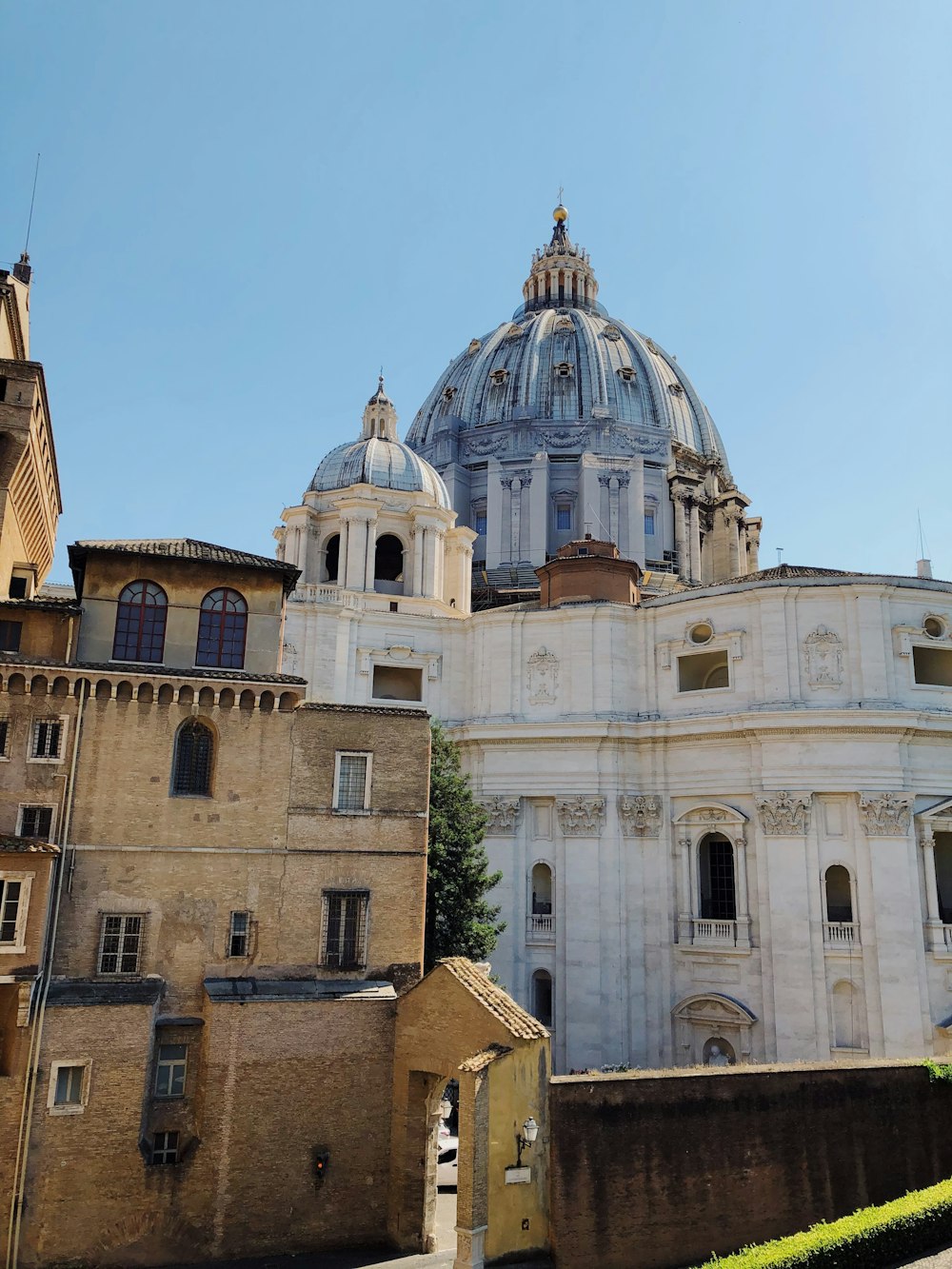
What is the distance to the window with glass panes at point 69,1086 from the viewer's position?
2342cm

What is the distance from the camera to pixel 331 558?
50062 millimetres

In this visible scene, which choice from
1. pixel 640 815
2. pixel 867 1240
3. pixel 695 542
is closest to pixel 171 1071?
pixel 867 1240

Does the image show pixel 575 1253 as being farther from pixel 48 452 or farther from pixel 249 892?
pixel 48 452

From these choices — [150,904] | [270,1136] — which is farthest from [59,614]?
[270,1136]

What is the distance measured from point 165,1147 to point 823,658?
87.5 feet

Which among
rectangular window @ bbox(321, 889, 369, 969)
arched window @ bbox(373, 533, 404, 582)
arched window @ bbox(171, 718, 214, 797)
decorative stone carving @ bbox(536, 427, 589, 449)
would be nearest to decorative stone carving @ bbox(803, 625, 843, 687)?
arched window @ bbox(373, 533, 404, 582)

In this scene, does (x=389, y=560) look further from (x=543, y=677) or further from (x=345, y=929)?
(x=345, y=929)

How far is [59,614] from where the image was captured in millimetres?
26328

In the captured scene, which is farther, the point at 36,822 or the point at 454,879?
the point at 454,879

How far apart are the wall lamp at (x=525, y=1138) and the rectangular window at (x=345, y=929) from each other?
6.14 metres

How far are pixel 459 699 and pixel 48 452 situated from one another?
60.3ft

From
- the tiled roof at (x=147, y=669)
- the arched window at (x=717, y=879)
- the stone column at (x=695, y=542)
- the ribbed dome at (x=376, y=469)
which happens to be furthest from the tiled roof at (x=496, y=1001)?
the stone column at (x=695, y=542)

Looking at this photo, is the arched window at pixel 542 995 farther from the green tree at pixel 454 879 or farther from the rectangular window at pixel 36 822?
the rectangular window at pixel 36 822

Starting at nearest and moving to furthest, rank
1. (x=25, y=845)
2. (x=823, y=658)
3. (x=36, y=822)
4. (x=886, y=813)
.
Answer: (x=25, y=845), (x=36, y=822), (x=886, y=813), (x=823, y=658)
